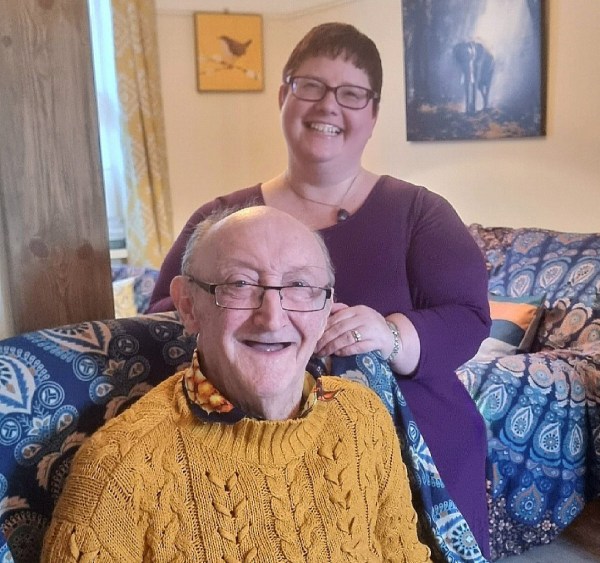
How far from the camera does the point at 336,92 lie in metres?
1.49

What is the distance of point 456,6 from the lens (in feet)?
11.7

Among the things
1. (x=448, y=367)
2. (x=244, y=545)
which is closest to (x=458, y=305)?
(x=448, y=367)

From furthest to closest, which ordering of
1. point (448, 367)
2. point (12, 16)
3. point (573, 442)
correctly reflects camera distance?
point (573, 442)
point (448, 367)
point (12, 16)

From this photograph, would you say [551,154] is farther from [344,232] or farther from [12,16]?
[12,16]

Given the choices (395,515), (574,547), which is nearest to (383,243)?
(395,515)

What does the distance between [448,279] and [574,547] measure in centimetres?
149

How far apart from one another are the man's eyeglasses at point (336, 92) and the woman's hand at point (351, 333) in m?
0.49

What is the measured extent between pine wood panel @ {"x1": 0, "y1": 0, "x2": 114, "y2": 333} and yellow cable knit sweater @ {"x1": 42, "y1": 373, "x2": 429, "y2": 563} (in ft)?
1.05

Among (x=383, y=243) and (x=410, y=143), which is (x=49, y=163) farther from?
(x=410, y=143)

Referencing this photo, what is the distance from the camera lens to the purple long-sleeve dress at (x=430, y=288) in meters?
1.42

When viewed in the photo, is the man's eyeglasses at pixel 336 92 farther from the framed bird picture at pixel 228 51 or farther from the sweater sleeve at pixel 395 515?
the framed bird picture at pixel 228 51

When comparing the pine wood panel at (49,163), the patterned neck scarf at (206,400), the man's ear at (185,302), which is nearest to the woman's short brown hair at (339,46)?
the pine wood panel at (49,163)

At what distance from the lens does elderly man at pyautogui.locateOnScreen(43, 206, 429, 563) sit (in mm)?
929

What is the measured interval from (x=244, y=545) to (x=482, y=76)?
10.1 feet
